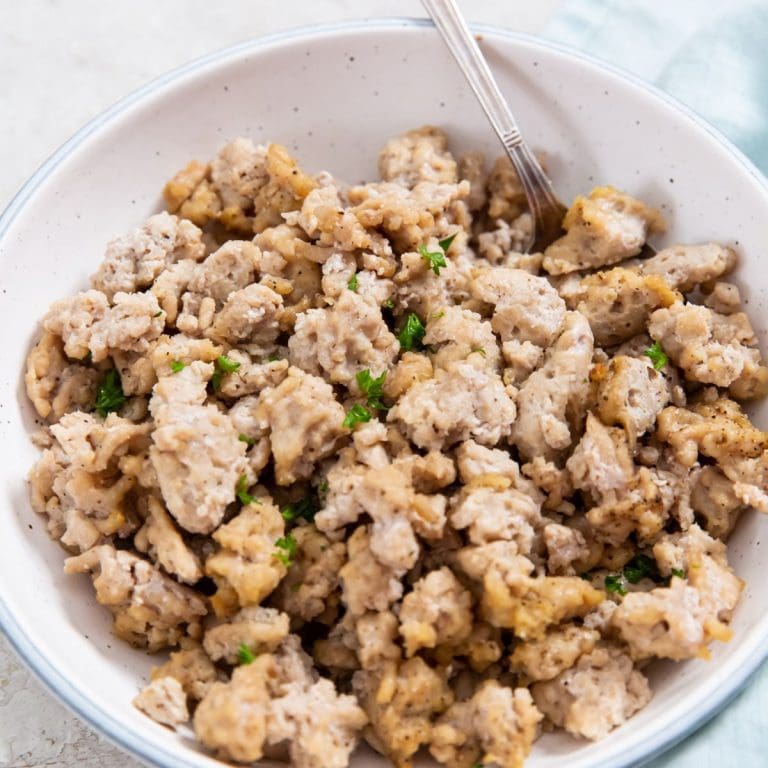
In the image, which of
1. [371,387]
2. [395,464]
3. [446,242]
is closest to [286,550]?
[395,464]

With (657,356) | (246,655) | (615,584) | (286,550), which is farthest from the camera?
(657,356)

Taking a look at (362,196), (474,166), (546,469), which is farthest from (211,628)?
(474,166)

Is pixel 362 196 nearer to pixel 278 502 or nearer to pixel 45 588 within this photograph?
pixel 278 502

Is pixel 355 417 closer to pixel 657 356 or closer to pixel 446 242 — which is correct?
pixel 446 242

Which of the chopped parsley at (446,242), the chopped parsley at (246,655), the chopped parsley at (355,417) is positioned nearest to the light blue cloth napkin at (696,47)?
the chopped parsley at (446,242)

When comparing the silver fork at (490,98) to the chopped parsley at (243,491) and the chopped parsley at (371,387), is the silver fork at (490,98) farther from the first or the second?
the chopped parsley at (243,491)

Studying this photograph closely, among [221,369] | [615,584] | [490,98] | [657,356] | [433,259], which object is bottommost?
[221,369]

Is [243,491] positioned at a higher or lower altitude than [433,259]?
lower

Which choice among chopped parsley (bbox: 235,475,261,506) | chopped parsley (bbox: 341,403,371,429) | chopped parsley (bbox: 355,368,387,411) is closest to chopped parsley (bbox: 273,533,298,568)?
chopped parsley (bbox: 235,475,261,506)

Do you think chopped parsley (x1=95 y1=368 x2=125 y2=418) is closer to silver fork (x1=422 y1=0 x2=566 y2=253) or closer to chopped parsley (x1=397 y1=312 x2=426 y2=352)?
chopped parsley (x1=397 y1=312 x2=426 y2=352)
